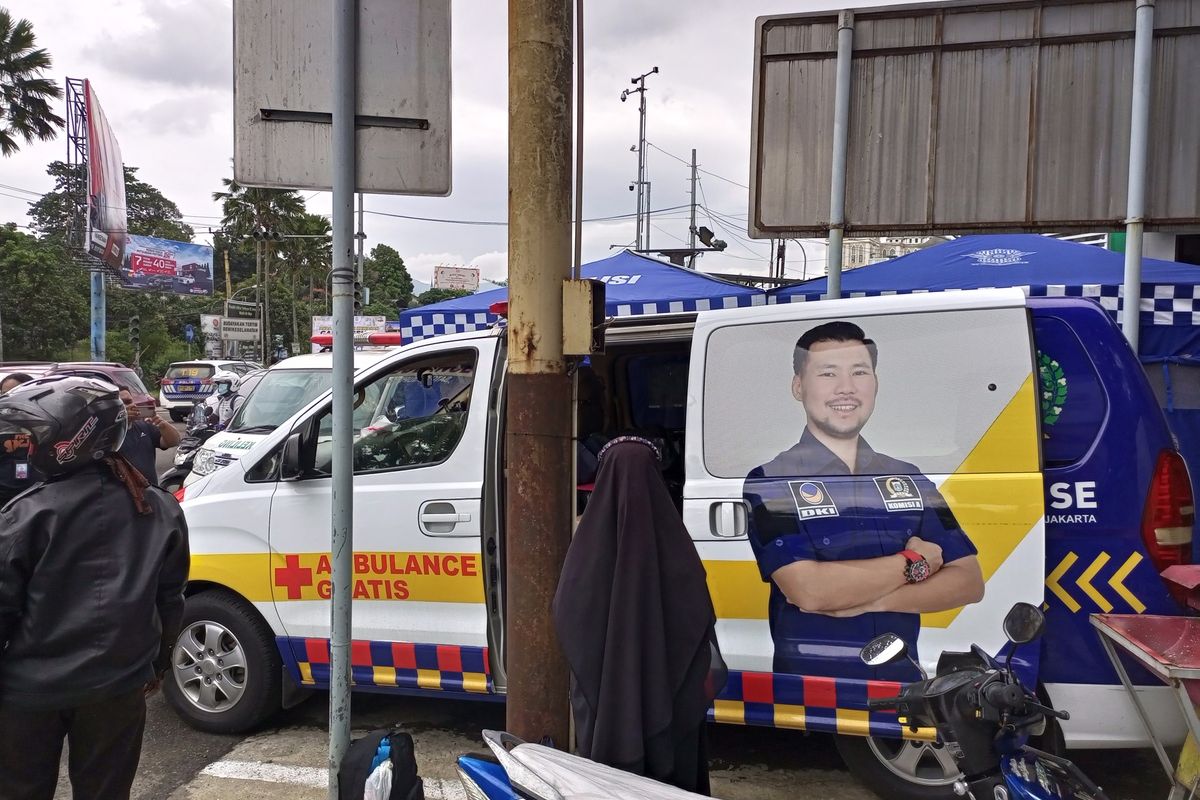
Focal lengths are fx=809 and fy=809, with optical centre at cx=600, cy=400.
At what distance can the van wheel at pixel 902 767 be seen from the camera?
321 cm

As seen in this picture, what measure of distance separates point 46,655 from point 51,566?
267mm

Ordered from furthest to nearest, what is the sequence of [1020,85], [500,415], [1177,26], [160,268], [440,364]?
[160,268] < [1020,85] < [1177,26] < [440,364] < [500,415]

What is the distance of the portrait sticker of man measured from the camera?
3.10 metres

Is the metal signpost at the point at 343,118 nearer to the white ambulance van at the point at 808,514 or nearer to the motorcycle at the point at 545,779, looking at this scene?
the motorcycle at the point at 545,779

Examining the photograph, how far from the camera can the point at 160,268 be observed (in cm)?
4694

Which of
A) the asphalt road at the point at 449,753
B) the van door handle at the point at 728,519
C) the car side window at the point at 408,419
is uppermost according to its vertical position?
the car side window at the point at 408,419

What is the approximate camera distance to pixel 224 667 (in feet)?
13.3

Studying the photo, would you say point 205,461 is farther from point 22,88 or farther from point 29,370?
point 22,88

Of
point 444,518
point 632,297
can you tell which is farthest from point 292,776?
point 632,297

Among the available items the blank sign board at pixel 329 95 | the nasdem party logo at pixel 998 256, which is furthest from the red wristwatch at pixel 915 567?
the nasdem party logo at pixel 998 256

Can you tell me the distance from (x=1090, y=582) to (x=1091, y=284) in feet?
12.9

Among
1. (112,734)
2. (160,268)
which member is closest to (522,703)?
(112,734)

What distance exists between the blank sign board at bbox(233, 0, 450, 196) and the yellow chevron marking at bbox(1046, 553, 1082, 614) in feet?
8.49

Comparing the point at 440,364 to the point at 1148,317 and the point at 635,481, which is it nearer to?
the point at 635,481
